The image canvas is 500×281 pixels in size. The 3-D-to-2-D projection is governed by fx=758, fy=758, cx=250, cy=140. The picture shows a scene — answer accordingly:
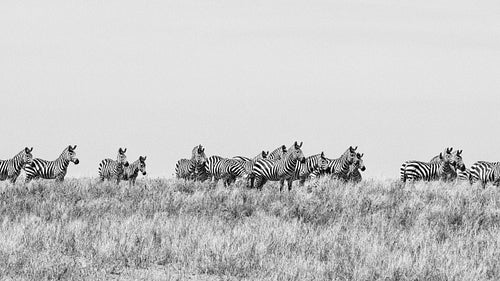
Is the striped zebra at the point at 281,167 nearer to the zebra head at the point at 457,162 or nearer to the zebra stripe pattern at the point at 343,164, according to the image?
the zebra stripe pattern at the point at 343,164

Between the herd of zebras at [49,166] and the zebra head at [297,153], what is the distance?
678cm

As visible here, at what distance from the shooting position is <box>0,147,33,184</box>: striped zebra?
26484 millimetres

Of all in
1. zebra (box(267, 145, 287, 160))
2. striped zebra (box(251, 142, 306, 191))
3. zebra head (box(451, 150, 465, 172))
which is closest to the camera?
striped zebra (box(251, 142, 306, 191))

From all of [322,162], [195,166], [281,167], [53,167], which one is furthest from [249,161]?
[53,167]

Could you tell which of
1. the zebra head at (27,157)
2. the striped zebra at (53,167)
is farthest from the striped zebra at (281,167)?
the zebra head at (27,157)

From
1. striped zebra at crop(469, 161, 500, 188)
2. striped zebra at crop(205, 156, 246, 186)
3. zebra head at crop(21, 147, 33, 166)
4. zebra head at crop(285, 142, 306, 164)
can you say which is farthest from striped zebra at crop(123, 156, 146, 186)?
striped zebra at crop(469, 161, 500, 188)

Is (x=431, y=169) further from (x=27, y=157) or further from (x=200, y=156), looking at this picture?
(x=27, y=157)

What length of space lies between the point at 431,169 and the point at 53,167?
A: 42.6 ft

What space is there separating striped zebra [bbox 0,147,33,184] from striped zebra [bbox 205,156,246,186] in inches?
252

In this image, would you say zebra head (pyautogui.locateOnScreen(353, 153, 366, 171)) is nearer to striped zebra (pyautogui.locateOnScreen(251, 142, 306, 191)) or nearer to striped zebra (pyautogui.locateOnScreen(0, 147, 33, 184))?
striped zebra (pyautogui.locateOnScreen(251, 142, 306, 191))

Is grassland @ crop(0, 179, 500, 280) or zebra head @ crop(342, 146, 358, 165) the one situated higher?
zebra head @ crop(342, 146, 358, 165)

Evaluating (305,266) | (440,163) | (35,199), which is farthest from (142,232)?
(440,163)

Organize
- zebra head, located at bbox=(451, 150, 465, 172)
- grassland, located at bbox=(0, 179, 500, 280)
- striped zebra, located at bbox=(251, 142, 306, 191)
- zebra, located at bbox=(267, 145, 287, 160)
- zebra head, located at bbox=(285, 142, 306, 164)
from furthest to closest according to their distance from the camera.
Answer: zebra head, located at bbox=(451, 150, 465, 172)
zebra, located at bbox=(267, 145, 287, 160)
striped zebra, located at bbox=(251, 142, 306, 191)
zebra head, located at bbox=(285, 142, 306, 164)
grassland, located at bbox=(0, 179, 500, 280)

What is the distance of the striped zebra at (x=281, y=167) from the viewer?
69.0 ft
